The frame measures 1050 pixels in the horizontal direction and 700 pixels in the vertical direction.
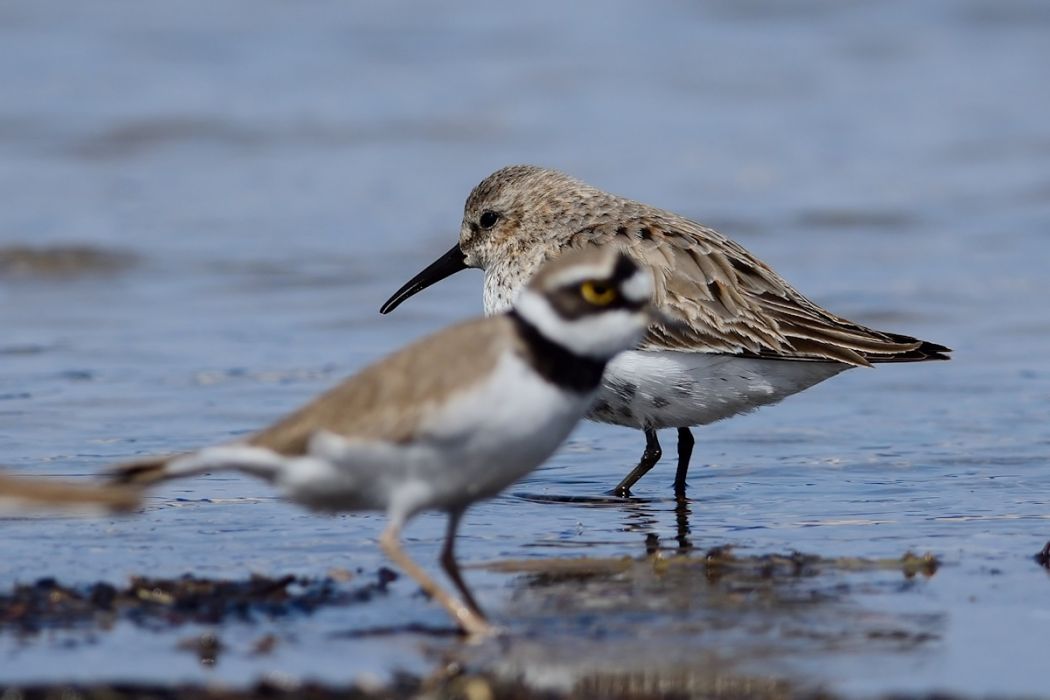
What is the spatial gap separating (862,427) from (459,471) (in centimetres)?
488

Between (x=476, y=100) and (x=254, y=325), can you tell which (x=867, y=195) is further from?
(x=254, y=325)

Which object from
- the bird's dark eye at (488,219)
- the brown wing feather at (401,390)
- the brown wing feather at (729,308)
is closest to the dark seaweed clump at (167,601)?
the brown wing feather at (401,390)

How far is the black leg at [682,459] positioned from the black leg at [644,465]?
0.41ft

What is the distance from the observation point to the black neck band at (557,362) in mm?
5254

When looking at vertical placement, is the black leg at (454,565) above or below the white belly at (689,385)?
below

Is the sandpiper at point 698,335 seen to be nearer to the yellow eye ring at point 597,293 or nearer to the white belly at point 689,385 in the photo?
the white belly at point 689,385

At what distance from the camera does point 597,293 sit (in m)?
5.43

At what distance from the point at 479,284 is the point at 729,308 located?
5.81 m

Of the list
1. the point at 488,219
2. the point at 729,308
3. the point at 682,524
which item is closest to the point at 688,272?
the point at 729,308

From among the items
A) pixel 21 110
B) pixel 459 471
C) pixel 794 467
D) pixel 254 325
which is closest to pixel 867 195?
pixel 254 325

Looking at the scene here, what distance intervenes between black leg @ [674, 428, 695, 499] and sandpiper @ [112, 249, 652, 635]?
291 cm

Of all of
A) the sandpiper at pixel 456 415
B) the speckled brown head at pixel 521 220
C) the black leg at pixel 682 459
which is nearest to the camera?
the sandpiper at pixel 456 415

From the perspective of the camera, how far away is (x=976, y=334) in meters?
11.8

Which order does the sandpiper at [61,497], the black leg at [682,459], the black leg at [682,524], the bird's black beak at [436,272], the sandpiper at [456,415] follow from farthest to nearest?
the bird's black beak at [436,272], the black leg at [682,459], the black leg at [682,524], the sandpiper at [456,415], the sandpiper at [61,497]
